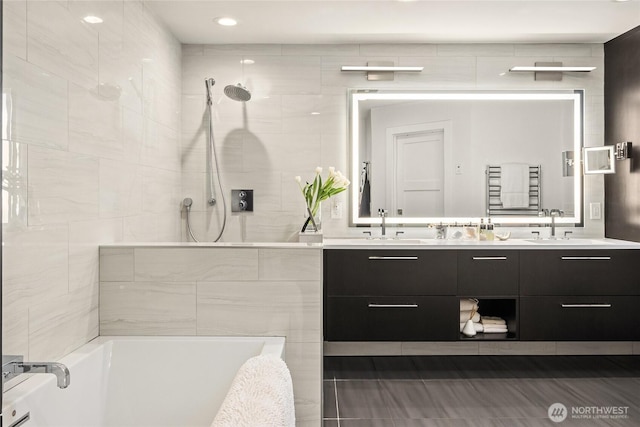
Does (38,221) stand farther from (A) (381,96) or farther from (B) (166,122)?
(A) (381,96)

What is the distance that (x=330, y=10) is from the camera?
2.85m

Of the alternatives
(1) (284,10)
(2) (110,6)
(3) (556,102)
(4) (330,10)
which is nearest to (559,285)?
(3) (556,102)

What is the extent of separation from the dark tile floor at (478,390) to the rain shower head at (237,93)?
1868 mm

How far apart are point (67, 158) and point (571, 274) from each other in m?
2.75

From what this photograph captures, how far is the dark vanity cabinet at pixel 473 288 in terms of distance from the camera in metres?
2.88

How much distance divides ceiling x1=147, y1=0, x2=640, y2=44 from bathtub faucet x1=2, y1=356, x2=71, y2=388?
7.30 ft

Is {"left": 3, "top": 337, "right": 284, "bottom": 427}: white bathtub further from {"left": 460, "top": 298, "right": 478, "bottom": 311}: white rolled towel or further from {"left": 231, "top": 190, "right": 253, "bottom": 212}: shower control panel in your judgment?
{"left": 231, "top": 190, "right": 253, "bottom": 212}: shower control panel

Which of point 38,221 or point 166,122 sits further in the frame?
point 166,122

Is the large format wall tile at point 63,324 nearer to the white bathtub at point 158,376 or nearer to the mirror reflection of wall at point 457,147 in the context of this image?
the white bathtub at point 158,376

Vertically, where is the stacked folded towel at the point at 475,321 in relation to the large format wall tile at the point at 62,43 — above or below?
below

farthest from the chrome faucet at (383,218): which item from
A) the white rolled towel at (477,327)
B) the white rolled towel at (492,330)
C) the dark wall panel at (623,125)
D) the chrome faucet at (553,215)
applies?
the dark wall panel at (623,125)

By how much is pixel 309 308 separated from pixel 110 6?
5.37ft

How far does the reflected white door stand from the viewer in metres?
3.44

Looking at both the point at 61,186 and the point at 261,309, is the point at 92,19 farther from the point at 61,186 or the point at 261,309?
the point at 261,309
